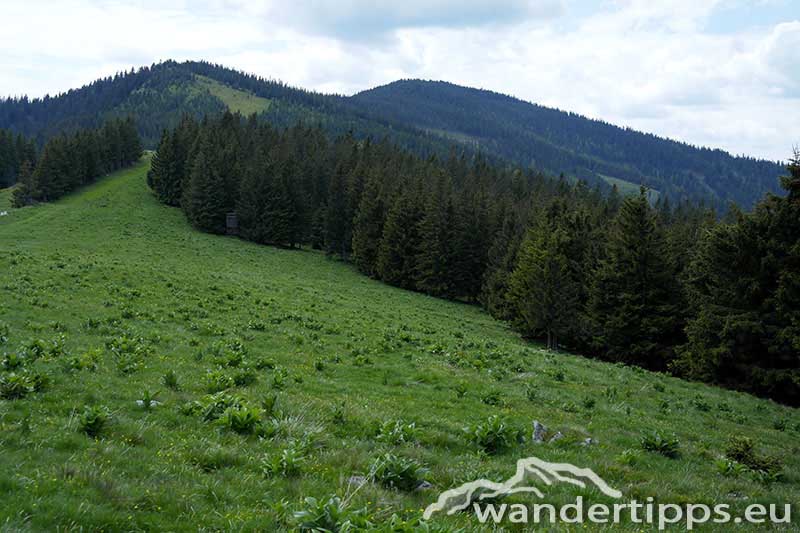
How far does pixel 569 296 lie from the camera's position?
4197cm

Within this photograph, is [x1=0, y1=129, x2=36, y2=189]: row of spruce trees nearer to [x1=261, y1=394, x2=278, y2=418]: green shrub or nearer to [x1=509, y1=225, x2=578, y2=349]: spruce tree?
[x1=509, y1=225, x2=578, y2=349]: spruce tree

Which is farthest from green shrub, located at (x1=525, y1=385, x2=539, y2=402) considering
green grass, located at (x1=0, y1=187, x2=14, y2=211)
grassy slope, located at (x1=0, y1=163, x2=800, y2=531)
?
green grass, located at (x1=0, y1=187, x2=14, y2=211)

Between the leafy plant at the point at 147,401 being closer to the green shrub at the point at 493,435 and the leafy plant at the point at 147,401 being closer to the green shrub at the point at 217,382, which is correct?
the green shrub at the point at 217,382

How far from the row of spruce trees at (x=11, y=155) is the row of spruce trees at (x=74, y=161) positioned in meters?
20.9

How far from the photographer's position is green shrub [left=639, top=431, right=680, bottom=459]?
1236cm

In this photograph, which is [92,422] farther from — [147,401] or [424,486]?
[424,486]

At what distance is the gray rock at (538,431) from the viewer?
12.2 meters

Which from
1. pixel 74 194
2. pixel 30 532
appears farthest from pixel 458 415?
pixel 74 194

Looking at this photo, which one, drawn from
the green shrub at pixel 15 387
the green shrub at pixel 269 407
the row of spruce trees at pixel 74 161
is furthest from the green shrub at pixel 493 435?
the row of spruce trees at pixel 74 161

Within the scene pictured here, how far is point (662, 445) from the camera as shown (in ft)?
40.9

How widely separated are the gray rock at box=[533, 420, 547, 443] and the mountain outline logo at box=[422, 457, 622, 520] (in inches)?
59.0

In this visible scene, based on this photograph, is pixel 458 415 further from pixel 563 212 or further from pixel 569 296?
pixel 563 212

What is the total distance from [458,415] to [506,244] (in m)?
49.5

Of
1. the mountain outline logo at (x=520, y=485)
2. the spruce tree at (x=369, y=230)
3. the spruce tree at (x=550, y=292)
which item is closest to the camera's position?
the mountain outline logo at (x=520, y=485)
